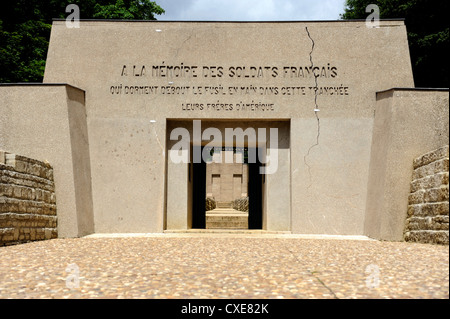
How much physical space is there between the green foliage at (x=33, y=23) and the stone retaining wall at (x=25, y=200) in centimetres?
901

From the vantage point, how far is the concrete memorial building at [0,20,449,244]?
9781mm

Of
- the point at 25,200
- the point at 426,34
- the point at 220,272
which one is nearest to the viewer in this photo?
the point at 220,272

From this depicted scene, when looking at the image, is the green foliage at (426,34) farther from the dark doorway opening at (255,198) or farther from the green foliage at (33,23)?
the green foliage at (33,23)

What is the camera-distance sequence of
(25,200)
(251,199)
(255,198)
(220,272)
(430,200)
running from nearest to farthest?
(220,272) → (25,200) → (430,200) → (255,198) → (251,199)

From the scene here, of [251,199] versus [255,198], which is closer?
[255,198]

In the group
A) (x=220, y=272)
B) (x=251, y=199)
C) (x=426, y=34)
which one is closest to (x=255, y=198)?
(x=251, y=199)

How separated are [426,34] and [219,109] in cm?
1296

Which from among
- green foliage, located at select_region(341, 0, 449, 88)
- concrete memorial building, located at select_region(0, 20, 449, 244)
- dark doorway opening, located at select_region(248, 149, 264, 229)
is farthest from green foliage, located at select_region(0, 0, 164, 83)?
green foliage, located at select_region(341, 0, 449, 88)

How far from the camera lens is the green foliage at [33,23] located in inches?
625

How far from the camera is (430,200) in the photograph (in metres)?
7.91

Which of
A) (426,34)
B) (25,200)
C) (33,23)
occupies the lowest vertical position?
(25,200)

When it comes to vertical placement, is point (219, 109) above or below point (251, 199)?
above

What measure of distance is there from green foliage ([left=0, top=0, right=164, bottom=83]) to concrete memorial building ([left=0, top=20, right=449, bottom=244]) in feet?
21.6

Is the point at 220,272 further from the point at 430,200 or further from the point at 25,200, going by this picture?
the point at 430,200
